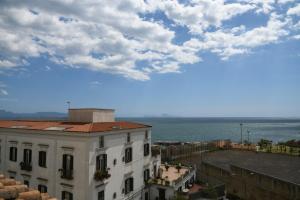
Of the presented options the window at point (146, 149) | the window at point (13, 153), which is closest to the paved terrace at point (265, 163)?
the window at point (146, 149)

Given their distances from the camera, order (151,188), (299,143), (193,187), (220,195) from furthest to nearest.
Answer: (299,143) → (193,187) → (151,188) → (220,195)

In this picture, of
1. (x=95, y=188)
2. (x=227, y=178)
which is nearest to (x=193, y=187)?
(x=227, y=178)

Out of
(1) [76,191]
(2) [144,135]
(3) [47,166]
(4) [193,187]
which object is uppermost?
(2) [144,135]

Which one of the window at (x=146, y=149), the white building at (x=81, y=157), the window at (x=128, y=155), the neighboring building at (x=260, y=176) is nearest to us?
the white building at (x=81, y=157)

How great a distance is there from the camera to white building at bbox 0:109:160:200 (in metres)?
28.7

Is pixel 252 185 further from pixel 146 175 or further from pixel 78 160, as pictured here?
pixel 78 160

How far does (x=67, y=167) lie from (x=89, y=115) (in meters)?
8.11

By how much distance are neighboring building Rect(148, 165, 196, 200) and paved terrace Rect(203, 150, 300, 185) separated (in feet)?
17.6

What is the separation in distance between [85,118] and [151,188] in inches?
471

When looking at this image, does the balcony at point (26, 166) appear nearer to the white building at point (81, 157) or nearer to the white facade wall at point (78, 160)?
the white building at point (81, 157)

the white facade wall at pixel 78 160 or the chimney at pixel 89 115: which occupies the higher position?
the chimney at pixel 89 115

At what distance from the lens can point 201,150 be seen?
194 feet

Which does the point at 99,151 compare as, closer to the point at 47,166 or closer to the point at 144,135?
the point at 47,166

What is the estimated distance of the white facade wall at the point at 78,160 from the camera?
28.4 metres
